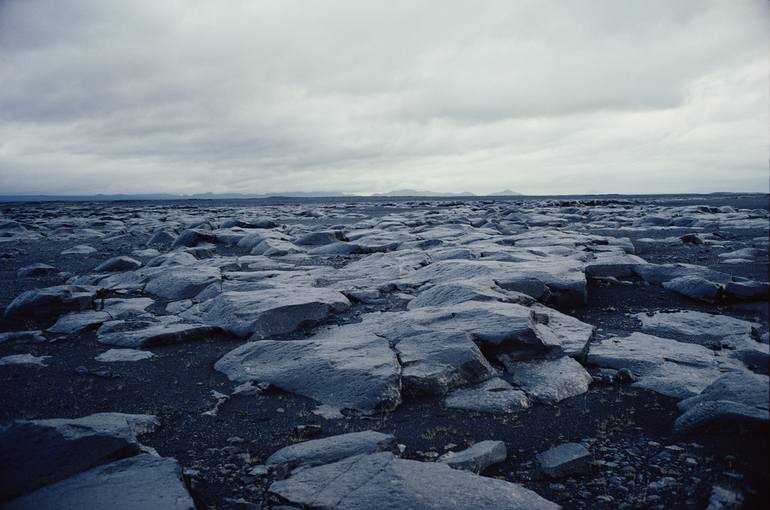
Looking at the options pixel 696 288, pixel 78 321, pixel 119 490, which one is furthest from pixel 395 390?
pixel 696 288

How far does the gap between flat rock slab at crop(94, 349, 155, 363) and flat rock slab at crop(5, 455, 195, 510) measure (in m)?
2.21

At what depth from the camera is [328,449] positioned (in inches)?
105

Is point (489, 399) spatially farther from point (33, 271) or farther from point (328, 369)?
point (33, 271)

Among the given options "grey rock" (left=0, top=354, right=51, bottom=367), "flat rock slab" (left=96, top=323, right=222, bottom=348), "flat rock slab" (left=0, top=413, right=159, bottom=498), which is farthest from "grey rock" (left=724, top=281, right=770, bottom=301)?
"grey rock" (left=0, top=354, right=51, bottom=367)

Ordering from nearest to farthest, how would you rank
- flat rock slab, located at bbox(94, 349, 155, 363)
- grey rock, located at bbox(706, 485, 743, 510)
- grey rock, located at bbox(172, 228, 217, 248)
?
grey rock, located at bbox(706, 485, 743, 510)
flat rock slab, located at bbox(94, 349, 155, 363)
grey rock, located at bbox(172, 228, 217, 248)

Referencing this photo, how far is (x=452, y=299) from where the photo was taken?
518 centimetres

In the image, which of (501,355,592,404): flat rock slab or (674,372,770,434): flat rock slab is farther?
(501,355,592,404): flat rock slab

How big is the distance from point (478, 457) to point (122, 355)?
358cm

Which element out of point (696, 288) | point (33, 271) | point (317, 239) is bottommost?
point (33, 271)

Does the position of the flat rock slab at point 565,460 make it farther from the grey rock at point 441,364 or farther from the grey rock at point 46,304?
the grey rock at point 46,304

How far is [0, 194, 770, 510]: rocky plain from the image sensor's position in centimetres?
233

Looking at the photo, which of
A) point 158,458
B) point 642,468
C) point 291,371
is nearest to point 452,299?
point 291,371

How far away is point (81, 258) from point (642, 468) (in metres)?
11.9

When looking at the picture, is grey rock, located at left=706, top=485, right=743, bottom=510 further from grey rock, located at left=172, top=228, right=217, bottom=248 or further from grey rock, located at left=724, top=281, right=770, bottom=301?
grey rock, located at left=172, top=228, right=217, bottom=248
